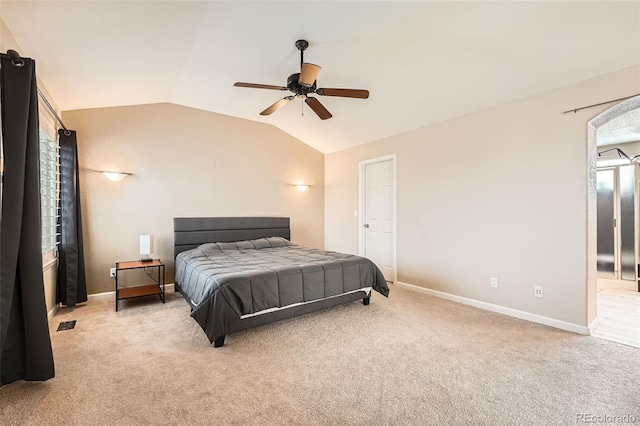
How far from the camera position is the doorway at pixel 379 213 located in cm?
484

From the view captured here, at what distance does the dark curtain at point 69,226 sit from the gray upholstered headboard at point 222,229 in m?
1.17

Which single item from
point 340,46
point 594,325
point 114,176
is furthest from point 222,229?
point 594,325

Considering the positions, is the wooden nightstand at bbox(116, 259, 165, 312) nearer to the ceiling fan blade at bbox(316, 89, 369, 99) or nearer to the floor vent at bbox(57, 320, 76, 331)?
the floor vent at bbox(57, 320, 76, 331)

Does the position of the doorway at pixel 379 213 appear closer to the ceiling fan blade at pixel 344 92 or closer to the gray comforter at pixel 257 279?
the gray comforter at pixel 257 279

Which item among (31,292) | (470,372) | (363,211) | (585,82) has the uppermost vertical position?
(585,82)

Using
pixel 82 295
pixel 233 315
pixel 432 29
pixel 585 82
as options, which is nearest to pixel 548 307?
pixel 585 82

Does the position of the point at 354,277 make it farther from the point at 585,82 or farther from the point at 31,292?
the point at 585,82

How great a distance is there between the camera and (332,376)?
7.03 ft

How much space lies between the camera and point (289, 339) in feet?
9.03

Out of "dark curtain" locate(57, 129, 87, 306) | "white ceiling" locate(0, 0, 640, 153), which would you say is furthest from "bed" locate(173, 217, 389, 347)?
"white ceiling" locate(0, 0, 640, 153)

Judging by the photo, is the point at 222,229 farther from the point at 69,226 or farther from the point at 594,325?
the point at 594,325

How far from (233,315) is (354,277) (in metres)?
1.50

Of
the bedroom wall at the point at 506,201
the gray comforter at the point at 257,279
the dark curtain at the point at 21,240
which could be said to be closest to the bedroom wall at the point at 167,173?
the gray comforter at the point at 257,279

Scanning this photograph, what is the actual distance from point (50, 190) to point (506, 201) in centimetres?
529
